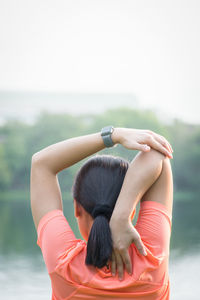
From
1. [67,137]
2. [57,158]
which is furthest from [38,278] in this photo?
[67,137]

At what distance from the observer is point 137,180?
77 cm

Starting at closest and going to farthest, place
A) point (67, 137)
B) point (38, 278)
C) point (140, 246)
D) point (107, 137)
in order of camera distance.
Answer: point (140, 246)
point (107, 137)
point (38, 278)
point (67, 137)

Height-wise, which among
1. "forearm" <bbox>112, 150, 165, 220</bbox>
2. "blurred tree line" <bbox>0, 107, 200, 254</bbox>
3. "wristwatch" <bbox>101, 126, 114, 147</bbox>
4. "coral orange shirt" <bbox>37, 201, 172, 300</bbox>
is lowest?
"blurred tree line" <bbox>0, 107, 200, 254</bbox>

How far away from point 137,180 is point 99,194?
0.27ft

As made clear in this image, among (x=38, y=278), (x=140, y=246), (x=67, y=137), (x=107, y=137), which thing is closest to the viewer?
(x=140, y=246)

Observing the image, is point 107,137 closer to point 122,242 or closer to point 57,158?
point 57,158

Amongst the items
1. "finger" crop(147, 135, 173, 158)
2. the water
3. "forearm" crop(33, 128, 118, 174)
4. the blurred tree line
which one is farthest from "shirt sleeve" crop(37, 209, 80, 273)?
the blurred tree line

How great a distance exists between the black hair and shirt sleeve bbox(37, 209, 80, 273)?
46 millimetres

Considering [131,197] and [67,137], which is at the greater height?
[131,197]

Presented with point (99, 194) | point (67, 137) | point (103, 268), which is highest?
point (99, 194)

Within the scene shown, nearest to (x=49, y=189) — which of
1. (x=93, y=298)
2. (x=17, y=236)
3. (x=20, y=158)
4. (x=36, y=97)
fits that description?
(x=93, y=298)

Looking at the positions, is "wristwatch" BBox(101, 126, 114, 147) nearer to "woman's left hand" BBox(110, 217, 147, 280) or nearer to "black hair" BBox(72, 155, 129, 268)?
"black hair" BBox(72, 155, 129, 268)

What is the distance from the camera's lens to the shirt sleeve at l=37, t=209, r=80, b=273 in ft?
2.53

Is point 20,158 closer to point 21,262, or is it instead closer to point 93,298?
Result: point 21,262
